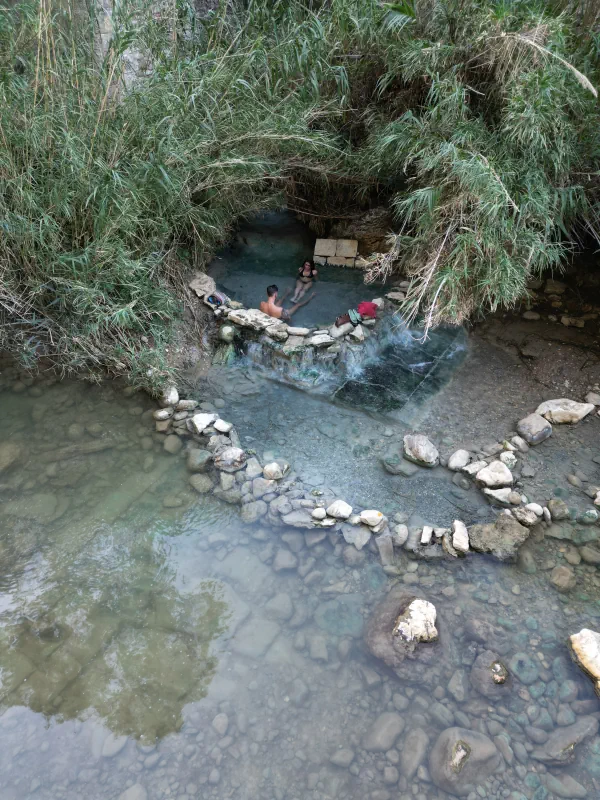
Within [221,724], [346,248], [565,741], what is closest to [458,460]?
[565,741]

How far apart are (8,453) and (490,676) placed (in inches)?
124

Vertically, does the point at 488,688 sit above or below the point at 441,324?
below

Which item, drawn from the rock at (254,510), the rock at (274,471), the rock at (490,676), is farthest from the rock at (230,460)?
the rock at (490,676)

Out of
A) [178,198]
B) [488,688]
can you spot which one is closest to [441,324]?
[178,198]

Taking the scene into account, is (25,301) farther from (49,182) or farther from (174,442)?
(174,442)

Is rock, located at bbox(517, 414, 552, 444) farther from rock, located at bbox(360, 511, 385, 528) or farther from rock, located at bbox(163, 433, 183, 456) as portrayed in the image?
rock, located at bbox(163, 433, 183, 456)

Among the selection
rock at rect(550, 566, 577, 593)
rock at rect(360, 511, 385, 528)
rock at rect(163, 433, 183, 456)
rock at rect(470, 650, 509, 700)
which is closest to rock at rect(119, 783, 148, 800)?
rock at rect(470, 650, 509, 700)

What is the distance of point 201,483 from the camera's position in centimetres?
339

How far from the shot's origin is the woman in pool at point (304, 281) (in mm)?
4711

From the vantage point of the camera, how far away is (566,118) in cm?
352

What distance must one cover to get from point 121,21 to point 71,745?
413 cm

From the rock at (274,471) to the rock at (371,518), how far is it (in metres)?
0.58

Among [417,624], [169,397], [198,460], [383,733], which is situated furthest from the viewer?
[169,397]

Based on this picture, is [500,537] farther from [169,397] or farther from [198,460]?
[169,397]
